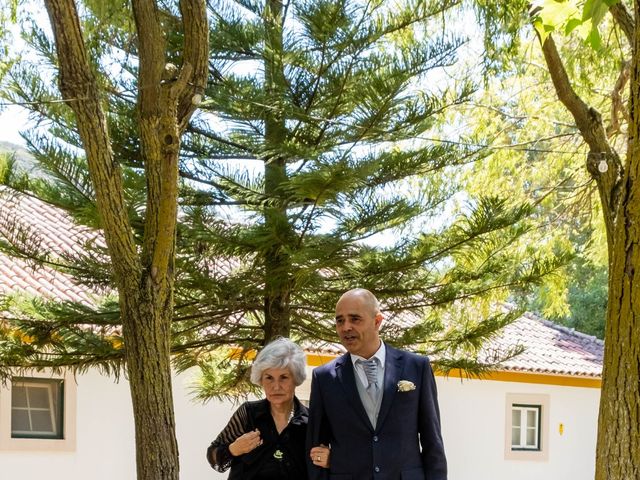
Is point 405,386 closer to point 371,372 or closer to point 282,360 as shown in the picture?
point 371,372

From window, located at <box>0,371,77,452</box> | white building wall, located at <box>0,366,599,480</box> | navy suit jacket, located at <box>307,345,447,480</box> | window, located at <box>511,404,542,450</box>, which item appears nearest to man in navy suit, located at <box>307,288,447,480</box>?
navy suit jacket, located at <box>307,345,447,480</box>

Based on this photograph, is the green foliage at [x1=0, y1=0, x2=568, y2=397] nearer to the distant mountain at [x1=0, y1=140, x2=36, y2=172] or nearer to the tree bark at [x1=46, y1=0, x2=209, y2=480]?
the distant mountain at [x1=0, y1=140, x2=36, y2=172]

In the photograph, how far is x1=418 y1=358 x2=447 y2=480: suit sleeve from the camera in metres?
3.98

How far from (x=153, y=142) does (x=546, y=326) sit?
52.5 ft

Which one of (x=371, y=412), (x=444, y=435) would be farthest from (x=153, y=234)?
(x=444, y=435)

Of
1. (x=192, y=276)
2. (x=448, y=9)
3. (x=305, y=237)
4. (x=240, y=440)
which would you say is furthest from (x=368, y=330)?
(x=448, y=9)

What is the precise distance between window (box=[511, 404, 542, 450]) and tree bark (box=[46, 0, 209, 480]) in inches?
476

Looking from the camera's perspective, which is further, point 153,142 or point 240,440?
point 153,142

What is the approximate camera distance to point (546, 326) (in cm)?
2006

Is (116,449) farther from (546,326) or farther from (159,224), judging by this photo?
(546,326)

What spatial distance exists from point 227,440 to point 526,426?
523 inches

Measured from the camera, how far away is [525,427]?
662 inches

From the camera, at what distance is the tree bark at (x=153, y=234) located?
5.06 metres

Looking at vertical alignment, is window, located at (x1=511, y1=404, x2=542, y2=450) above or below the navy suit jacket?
below
